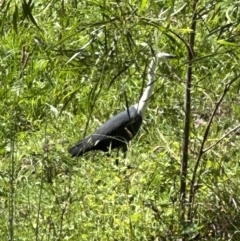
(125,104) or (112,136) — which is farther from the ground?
(125,104)

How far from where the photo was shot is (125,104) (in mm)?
4352

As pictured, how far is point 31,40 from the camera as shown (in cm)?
326

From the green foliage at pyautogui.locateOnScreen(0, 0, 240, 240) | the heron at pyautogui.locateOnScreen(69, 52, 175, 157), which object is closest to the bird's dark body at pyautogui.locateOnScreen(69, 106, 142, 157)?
the heron at pyautogui.locateOnScreen(69, 52, 175, 157)

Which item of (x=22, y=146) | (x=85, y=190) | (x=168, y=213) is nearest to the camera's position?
(x=168, y=213)

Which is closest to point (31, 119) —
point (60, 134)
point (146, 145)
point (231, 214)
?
point (60, 134)

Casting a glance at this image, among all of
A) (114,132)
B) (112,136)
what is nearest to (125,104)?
(112,136)

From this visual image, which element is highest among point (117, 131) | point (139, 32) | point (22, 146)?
point (139, 32)

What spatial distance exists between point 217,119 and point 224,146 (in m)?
1.06

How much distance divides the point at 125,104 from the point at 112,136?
194 cm

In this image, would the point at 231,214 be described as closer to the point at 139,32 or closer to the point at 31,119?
the point at 139,32

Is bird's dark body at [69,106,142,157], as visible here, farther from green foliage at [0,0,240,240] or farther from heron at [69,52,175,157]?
green foliage at [0,0,240,240]

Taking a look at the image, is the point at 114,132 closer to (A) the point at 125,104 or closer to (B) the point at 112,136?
(B) the point at 112,136

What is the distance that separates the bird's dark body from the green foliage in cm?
10

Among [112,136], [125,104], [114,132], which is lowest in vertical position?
[114,132]
